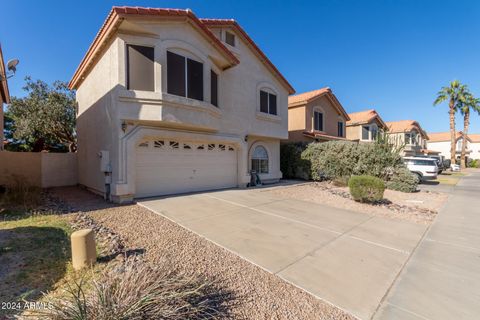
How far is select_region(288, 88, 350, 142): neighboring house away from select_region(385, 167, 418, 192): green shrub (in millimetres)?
6900

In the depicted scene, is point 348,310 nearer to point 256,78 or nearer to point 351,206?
point 351,206

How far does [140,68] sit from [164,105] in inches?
66.2

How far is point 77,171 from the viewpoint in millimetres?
14062

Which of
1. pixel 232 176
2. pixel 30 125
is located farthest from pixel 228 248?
pixel 30 125

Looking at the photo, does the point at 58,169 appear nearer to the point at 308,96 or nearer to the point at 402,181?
the point at 308,96

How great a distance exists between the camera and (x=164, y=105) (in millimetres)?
8820

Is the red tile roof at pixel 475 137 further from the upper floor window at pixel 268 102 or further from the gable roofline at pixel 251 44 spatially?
the upper floor window at pixel 268 102

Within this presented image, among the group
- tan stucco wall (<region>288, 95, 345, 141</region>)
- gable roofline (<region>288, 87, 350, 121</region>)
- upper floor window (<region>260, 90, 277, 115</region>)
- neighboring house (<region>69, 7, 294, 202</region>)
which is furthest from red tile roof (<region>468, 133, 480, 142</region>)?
neighboring house (<region>69, 7, 294, 202</region>)

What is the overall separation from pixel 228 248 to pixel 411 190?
43.2ft

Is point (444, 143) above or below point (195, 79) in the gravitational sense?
below

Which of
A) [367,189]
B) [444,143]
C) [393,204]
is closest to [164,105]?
[367,189]

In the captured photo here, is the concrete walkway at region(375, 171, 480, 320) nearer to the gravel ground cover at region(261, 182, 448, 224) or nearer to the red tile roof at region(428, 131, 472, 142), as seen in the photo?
the gravel ground cover at region(261, 182, 448, 224)

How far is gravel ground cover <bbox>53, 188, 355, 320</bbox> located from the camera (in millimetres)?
2936

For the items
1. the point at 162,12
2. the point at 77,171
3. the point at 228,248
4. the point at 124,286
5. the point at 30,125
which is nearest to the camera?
the point at 124,286
